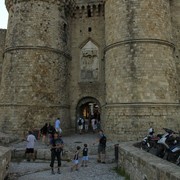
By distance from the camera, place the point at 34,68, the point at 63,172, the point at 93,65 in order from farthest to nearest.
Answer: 1. the point at 93,65
2. the point at 34,68
3. the point at 63,172

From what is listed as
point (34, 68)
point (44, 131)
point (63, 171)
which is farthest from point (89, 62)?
point (63, 171)

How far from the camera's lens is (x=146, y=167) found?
4.16 m

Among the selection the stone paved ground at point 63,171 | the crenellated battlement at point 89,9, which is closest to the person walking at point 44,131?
the stone paved ground at point 63,171

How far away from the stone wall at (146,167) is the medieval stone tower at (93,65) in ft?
14.1

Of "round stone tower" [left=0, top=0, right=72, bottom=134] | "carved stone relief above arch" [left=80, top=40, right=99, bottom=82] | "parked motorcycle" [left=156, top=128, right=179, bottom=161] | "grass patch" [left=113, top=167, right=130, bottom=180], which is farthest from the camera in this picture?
"carved stone relief above arch" [left=80, top=40, right=99, bottom=82]

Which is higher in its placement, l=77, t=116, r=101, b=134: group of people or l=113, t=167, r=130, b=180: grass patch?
l=77, t=116, r=101, b=134: group of people

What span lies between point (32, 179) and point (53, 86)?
23.8 ft

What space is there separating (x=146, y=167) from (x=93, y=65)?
10536 mm

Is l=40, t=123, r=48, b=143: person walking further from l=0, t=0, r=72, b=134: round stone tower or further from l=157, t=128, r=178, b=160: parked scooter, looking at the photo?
l=157, t=128, r=178, b=160: parked scooter

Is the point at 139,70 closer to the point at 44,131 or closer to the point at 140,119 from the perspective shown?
the point at 140,119

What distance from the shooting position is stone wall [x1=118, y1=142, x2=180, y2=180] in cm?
336

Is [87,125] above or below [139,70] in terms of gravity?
below

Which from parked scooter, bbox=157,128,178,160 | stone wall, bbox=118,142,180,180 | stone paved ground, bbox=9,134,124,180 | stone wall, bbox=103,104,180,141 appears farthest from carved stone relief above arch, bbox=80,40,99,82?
parked scooter, bbox=157,128,178,160

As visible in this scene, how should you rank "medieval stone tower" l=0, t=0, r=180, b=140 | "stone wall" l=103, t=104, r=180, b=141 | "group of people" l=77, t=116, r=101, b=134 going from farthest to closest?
"group of people" l=77, t=116, r=101, b=134 < "medieval stone tower" l=0, t=0, r=180, b=140 < "stone wall" l=103, t=104, r=180, b=141
